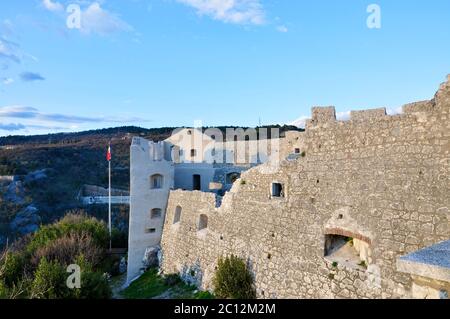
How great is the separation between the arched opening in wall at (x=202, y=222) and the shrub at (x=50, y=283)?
18.7 ft

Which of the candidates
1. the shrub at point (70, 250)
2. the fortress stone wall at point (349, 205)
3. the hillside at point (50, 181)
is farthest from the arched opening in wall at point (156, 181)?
the hillside at point (50, 181)

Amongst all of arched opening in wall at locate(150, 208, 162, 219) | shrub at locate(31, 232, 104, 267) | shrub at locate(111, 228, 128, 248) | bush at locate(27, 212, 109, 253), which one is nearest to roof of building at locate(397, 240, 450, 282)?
shrub at locate(31, 232, 104, 267)

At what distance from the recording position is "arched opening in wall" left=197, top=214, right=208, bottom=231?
1557 cm

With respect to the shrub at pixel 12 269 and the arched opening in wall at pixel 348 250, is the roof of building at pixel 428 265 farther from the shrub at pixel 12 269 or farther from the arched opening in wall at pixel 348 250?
the shrub at pixel 12 269

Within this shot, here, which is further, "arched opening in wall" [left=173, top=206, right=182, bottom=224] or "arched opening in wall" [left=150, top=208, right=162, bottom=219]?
"arched opening in wall" [left=150, top=208, right=162, bottom=219]

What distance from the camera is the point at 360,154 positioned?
8.05 metres

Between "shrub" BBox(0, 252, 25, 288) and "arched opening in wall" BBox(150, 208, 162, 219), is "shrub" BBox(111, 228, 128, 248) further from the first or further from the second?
"shrub" BBox(0, 252, 25, 288)

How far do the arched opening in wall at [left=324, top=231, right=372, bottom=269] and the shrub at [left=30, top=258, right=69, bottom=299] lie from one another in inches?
356

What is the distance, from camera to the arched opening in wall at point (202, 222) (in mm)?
15574

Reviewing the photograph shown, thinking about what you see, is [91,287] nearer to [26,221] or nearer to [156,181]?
[156,181]

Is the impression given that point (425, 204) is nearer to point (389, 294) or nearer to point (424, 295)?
point (389, 294)

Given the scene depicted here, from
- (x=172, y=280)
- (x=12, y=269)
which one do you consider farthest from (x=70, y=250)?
(x=172, y=280)

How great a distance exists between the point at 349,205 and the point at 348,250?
129 centimetres
